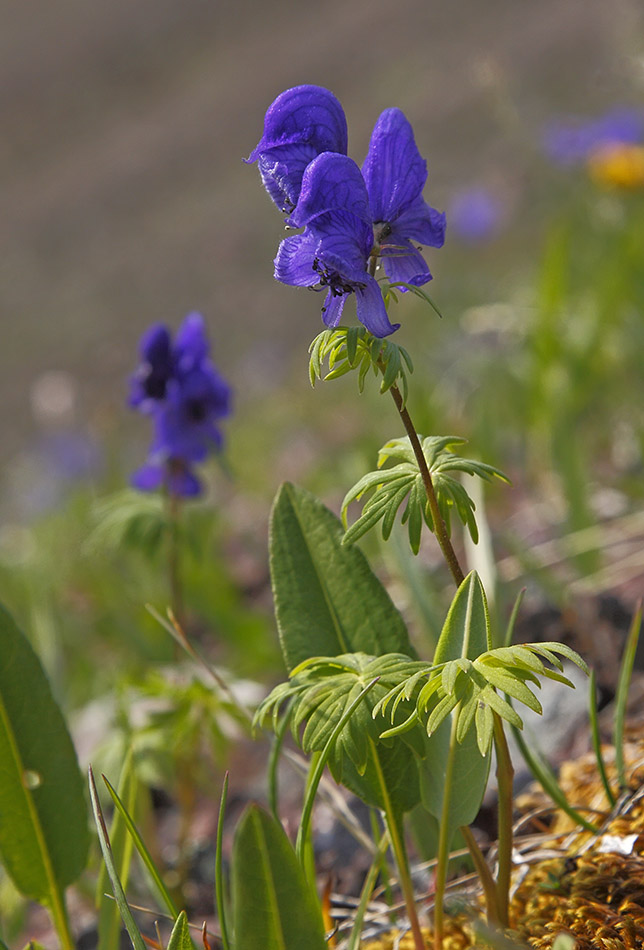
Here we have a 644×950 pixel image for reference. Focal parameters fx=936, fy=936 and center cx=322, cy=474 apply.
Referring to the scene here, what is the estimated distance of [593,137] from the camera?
507 cm

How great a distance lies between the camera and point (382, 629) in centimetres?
155

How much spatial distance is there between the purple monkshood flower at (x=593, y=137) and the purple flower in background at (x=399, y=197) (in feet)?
13.6

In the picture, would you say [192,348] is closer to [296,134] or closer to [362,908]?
[296,134]

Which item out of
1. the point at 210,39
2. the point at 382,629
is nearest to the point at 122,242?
the point at 210,39

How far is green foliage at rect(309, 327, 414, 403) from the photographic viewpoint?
3.86 ft

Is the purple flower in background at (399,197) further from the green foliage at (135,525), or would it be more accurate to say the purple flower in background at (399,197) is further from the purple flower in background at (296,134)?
the green foliage at (135,525)

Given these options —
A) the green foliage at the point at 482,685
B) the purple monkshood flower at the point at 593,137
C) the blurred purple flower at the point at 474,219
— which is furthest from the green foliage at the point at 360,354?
the blurred purple flower at the point at 474,219

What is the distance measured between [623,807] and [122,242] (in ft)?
55.5

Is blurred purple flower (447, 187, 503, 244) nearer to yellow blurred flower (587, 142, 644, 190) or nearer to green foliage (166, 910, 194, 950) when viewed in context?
yellow blurred flower (587, 142, 644, 190)

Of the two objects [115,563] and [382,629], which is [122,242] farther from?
[382,629]

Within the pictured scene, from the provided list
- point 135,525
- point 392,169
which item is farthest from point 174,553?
point 392,169

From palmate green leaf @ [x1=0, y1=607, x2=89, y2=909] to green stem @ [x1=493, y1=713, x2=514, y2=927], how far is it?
718 mm

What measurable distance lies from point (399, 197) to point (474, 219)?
237 inches

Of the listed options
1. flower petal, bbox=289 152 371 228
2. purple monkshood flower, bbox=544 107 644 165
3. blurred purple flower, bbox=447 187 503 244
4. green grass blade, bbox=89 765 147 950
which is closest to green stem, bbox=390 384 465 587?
flower petal, bbox=289 152 371 228
